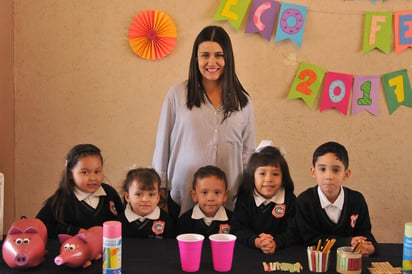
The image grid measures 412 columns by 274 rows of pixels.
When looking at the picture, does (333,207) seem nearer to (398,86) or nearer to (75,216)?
(75,216)

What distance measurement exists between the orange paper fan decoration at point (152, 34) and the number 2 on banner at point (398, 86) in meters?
1.44

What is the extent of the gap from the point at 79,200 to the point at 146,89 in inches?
46.4

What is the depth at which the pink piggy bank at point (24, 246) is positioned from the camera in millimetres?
1442

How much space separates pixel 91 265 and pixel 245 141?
3.39 feet

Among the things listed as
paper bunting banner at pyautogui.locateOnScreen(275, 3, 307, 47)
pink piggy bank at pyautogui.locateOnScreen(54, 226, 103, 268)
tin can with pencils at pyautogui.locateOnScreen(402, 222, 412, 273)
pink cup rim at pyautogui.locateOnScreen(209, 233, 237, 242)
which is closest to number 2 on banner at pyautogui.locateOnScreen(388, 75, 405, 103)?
paper bunting banner at pyautogui.locateOnScreen(275, 3, 307, 47)

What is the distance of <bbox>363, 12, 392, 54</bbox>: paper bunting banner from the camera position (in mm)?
2928

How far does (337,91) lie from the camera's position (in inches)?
117

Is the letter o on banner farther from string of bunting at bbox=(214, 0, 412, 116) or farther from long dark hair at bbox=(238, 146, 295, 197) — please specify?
long dark hair at bbox=(238, 146, 295, 197)

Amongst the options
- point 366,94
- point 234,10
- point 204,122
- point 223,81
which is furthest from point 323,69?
point 204,122

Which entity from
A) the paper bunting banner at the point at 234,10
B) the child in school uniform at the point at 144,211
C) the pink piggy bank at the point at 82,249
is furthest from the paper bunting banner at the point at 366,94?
the pink piggy bank at the point at 82,249

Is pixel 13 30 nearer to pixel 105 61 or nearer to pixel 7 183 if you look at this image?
pixel 105 61

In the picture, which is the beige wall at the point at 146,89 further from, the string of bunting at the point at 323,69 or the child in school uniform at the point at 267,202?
the child in school uniform at the point at 267,202

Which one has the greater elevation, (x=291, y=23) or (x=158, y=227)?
(x=291, y=23)

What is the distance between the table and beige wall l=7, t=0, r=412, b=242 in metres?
1.34
